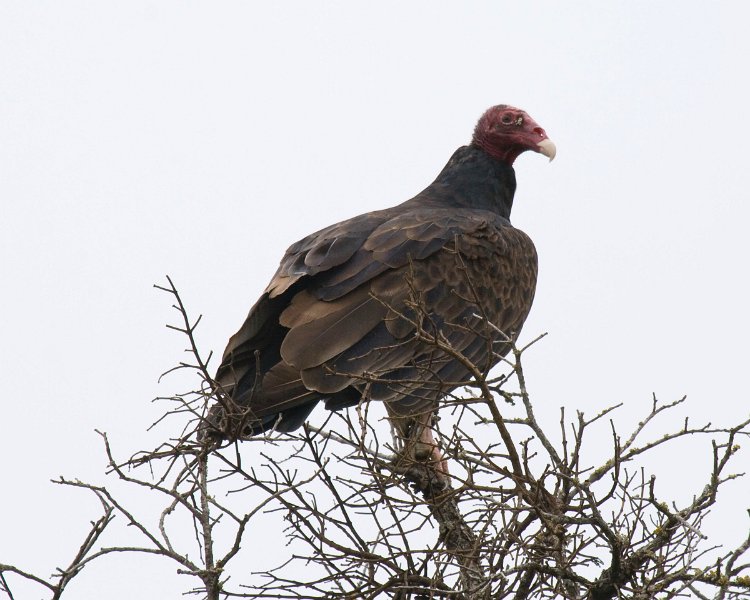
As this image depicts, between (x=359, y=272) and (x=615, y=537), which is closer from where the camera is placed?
(x=615, y=537)

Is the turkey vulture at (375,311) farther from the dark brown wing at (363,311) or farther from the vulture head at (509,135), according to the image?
the vulture head at (509,135)

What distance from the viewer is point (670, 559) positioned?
3537 mm

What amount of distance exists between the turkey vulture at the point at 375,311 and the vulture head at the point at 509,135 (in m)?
0.86

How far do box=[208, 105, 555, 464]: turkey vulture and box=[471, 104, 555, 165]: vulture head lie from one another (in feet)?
2.83

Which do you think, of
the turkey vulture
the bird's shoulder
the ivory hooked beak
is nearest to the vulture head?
the ivory hooked beak

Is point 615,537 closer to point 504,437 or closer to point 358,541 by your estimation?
point 504,437

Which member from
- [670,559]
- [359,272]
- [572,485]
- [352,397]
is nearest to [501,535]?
[572,485]

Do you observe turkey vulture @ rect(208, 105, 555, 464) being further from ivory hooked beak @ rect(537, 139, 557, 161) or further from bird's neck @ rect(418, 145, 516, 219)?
ivory hooked beak @ rect(537, 139, 557, 161)

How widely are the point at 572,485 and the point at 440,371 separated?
69.8 inches

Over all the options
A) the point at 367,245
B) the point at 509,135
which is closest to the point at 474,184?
the point at 509,135

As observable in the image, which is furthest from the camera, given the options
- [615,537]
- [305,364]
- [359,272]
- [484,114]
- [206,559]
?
[484,114]

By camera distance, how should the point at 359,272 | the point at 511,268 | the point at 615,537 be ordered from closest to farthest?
the point at 615,537
the point at 359,272
the point at 511,268

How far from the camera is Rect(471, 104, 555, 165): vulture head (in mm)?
7035

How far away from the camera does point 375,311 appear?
17.6 feet
